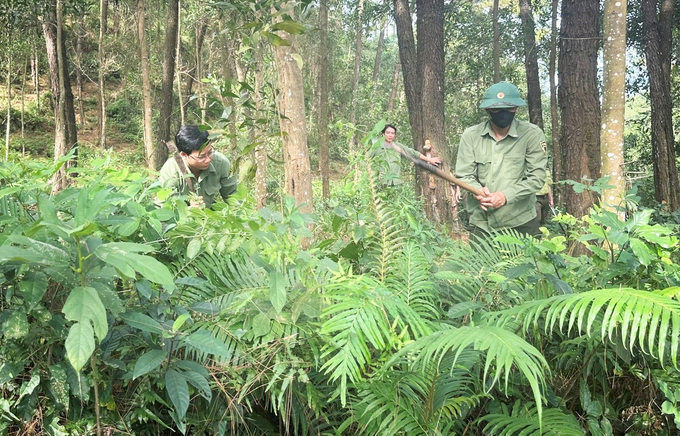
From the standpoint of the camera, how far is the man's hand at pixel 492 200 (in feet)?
12.9

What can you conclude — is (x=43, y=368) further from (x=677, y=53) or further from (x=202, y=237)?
(x=677, y=53)

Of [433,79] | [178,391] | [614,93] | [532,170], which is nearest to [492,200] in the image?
[532,170]

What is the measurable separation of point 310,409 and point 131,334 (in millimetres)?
649

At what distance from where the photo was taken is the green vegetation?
1427 millimetres

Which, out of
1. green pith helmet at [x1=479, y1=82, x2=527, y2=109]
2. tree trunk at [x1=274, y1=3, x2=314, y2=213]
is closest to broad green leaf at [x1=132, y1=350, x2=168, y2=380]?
tree trunk at [x1=274, y1=3, x2=314, y2=213]

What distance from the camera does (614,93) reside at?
17.4ft

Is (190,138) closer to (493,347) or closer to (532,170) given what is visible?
(532,170)

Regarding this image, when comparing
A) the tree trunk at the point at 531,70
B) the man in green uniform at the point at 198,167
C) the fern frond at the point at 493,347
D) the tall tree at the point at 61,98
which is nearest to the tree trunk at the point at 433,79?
the man in green uniform at the point at 198,167

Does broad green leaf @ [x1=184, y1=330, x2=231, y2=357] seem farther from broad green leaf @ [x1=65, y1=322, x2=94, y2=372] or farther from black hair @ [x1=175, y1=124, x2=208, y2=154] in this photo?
black hair @ [x1=175, y1=124, x2=208, y2=154]

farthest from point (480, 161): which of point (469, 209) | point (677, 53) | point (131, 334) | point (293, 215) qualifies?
point (677, 53)

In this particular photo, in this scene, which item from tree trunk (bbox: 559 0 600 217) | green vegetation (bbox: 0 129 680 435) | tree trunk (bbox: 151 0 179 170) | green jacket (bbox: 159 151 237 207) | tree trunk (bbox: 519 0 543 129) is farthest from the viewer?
tree trunk (bbox: 519 0 543 129)

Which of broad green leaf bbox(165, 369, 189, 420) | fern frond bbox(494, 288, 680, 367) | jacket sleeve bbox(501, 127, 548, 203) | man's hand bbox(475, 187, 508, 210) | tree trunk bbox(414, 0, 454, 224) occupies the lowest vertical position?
broad green leaf bbox(165, 369, 189, 420)

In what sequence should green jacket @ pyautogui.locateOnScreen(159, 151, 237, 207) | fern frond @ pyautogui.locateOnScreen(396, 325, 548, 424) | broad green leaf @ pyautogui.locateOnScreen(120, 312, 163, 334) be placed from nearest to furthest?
1. fern frond @ pyautogui.locateOnScreen(396, 325, 548, 424)
2. broad green leaf @ pyautogui.locateOnScreen(120, 312, 163, 334)
3. green jacket @ pyautogui.locateOnScreen(159, 151, 237, 207)

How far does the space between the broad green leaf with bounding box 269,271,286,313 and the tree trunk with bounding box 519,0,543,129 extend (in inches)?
547
